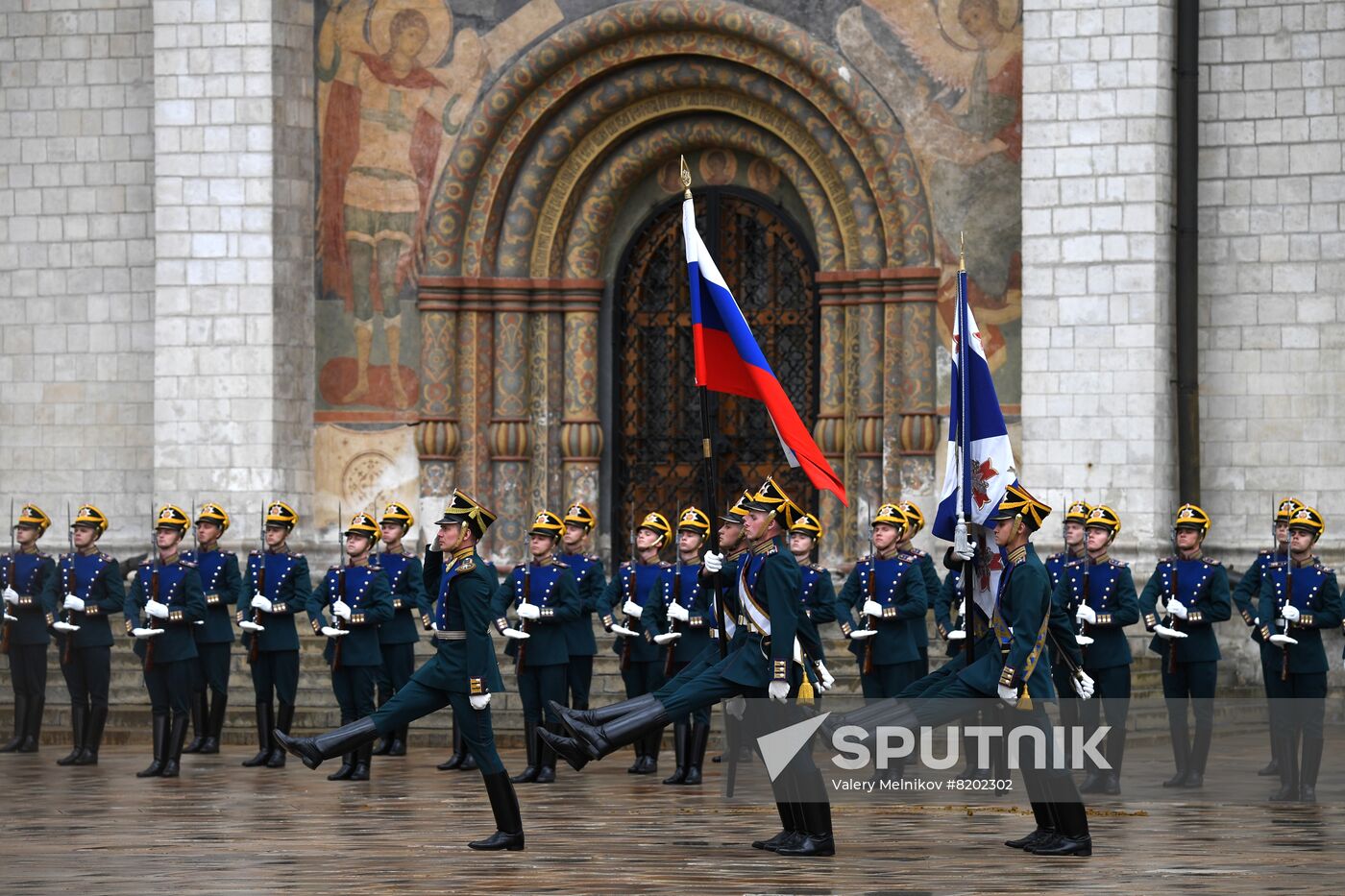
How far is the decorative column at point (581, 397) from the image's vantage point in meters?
21.6

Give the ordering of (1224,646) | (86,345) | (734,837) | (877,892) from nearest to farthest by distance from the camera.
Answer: (877,892), (734,837), (1224,646), (86,345)

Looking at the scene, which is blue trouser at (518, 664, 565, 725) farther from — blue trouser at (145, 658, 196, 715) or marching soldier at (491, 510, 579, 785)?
blue trouser at (145, 658, 196, 715)

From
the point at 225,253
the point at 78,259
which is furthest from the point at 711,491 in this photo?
the point at 78,259

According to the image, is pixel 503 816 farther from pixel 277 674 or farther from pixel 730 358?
pixel 277 674

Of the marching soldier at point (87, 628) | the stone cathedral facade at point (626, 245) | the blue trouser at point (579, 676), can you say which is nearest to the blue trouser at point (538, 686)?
the blue trouser at point (579, 676)

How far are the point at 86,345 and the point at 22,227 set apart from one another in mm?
1197

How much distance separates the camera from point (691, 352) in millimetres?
21578

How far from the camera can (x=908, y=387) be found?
2031cm

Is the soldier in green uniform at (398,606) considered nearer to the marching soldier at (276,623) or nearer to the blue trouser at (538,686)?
the marching soldier at (276,623)

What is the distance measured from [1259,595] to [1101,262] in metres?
4.98

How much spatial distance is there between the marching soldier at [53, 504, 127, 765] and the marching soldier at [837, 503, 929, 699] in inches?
195

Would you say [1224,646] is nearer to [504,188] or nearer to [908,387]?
[908,387]

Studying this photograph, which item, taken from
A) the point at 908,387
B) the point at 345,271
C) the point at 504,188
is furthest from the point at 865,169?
the point at 345,271

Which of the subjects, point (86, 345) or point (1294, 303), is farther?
point (86, 345)
